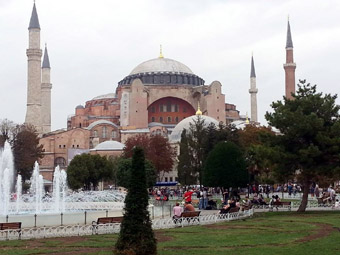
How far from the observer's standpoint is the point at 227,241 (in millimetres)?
10820

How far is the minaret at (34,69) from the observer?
52.9 meters

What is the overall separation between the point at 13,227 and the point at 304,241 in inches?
234

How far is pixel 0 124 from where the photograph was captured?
40094mm

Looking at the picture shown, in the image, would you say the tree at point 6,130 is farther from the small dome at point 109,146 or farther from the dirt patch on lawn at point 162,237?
the dirt patch on lawn at point 162,237

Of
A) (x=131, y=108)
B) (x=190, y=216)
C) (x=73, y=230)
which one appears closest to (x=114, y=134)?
(x=131, y=108)

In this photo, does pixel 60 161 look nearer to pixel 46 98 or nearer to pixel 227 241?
pixel 46 98

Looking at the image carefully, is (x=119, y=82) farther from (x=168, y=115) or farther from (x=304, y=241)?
(x=304, y=241)

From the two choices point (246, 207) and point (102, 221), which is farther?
point (246, 207)

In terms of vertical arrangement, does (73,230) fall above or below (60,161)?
below

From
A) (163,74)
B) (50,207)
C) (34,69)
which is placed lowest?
(50,207)

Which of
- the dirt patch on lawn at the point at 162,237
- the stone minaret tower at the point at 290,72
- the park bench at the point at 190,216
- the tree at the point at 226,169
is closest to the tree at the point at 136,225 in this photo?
the dirt patch on lawn at the point at 162,237

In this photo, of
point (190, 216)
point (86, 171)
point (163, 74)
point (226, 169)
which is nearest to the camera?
Answer: point (190, 216)

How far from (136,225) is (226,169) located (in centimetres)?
1866

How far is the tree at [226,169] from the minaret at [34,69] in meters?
29.8
